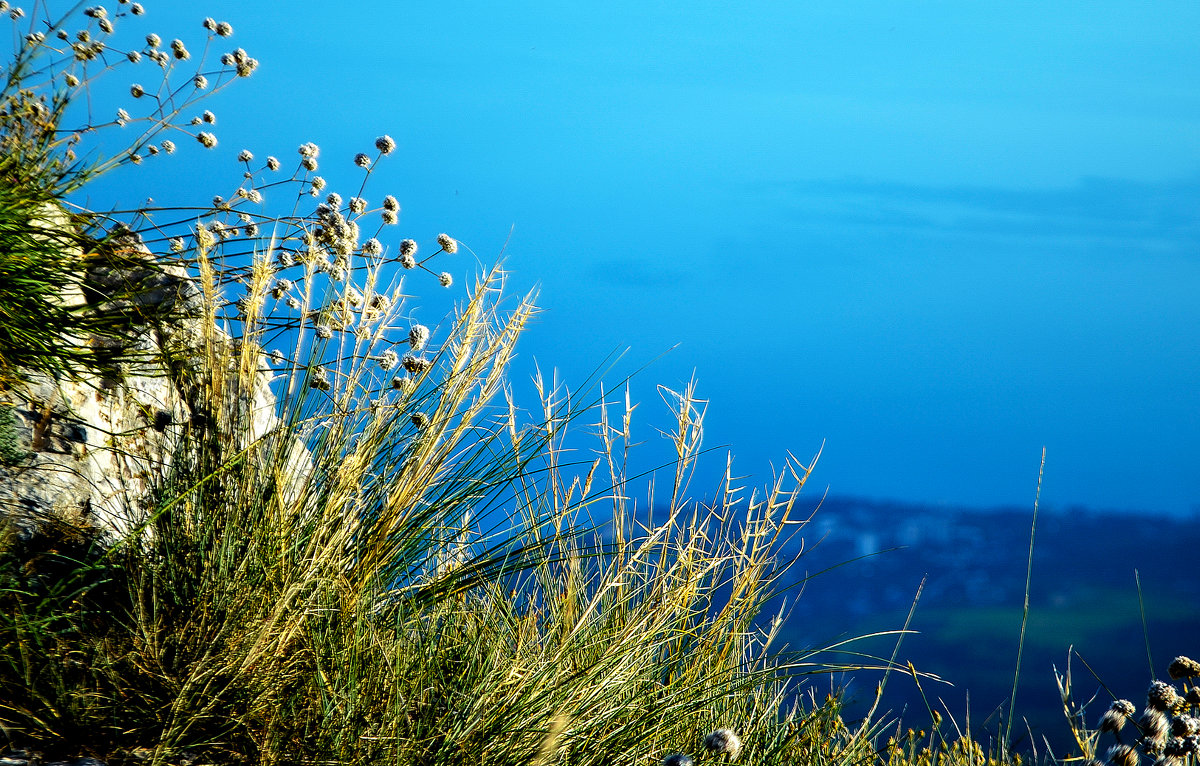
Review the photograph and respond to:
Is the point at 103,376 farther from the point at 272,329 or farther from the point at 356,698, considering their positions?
the point at 356,698

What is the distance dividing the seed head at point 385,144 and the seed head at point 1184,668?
2.53 metres

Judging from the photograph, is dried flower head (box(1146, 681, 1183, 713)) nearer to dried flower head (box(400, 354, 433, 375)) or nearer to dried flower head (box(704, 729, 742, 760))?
dried flower head (box(704, 729, 742, 760))

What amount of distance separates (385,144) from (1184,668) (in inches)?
102

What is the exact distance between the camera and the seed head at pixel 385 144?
2.93 metres

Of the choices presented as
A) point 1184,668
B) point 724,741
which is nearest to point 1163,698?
point 1184,668

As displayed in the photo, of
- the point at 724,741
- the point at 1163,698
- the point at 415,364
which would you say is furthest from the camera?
the point at 415,364

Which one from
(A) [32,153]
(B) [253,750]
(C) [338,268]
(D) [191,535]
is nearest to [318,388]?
(C) [338,268]

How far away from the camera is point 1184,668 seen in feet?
5.51

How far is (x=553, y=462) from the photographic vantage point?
2518 millimetres

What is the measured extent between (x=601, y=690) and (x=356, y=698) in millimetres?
474

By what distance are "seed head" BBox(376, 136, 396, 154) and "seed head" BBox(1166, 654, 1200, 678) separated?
8.32 feet

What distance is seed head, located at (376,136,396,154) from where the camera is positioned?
9.62 ft

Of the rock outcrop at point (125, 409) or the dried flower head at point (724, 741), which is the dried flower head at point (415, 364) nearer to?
the rock outcrop at point (125, 409)

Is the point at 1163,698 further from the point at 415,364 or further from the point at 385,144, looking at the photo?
the point at 385,144
